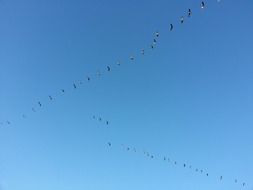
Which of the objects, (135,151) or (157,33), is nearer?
(157,33)

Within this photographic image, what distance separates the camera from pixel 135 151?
34062 millimetres

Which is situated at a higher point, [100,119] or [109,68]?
[109,68]

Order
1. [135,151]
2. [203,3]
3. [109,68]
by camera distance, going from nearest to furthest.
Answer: [203,3]
[109,68]
[135,151]

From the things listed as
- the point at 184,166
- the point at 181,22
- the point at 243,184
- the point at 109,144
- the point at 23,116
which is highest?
the point at 181,22

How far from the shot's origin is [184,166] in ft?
115

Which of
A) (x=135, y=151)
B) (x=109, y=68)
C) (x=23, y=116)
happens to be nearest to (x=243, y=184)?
(x=135, y=151)

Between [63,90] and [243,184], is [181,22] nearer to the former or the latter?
[63,90]

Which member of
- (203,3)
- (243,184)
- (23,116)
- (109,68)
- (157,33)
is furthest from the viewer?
(243,184)

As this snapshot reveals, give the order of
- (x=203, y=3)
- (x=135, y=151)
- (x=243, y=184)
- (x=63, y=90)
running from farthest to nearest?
1. (x=243, y=184)
2. (x=135, y=151)
3. (x=63, y=90)
4. (x=203, y=3)

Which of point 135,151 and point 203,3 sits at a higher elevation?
point 203,3

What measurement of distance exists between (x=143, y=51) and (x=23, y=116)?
12.8m

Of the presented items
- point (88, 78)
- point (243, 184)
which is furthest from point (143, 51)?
point (243, 184)

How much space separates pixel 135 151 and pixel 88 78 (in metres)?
9.67

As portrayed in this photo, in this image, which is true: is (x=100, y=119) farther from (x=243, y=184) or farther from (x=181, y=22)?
(x=243, y=184)
